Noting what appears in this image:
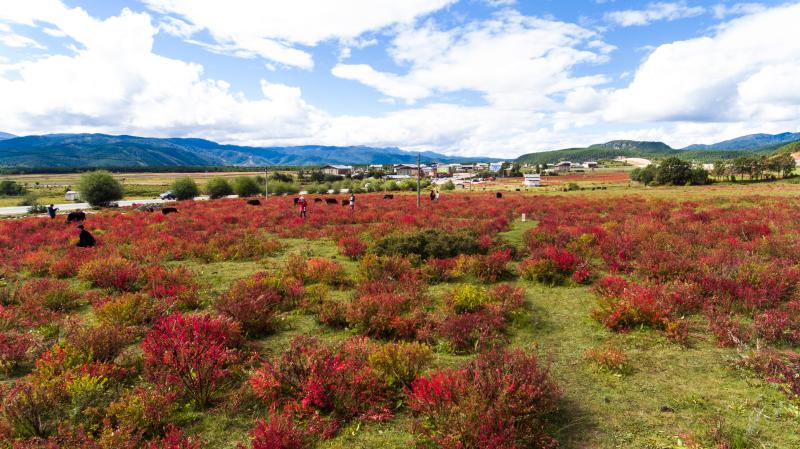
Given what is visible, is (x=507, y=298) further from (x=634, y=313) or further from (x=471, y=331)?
(x=634, y=313)

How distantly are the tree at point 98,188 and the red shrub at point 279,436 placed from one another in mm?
73698

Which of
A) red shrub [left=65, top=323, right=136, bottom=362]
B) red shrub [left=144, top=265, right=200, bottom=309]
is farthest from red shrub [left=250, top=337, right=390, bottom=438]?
red shrub [left=144, top=265, right=200, bottom=309]

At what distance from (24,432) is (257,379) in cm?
265

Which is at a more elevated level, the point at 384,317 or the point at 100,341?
the point at 100,341

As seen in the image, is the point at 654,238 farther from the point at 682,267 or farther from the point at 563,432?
the point at 563,432

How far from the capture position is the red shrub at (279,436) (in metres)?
4.20

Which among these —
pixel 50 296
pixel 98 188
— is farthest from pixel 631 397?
pixel 98 188

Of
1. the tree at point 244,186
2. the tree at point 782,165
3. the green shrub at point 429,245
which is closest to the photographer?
the green shrub at point 429,245

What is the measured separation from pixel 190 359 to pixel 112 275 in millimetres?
7502

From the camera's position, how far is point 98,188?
61156mm

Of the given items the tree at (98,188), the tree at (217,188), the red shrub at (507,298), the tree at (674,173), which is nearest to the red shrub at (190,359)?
the red shrub at (507,298)

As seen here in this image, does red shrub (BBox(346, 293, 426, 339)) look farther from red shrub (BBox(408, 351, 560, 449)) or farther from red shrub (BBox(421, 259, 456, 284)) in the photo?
red shrub (BBox(421, 259, 456, 284))

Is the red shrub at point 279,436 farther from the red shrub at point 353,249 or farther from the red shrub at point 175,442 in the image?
the red shrub at point 353,249

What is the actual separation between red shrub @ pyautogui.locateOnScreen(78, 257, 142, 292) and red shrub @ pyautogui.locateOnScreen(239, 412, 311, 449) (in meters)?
8.76
